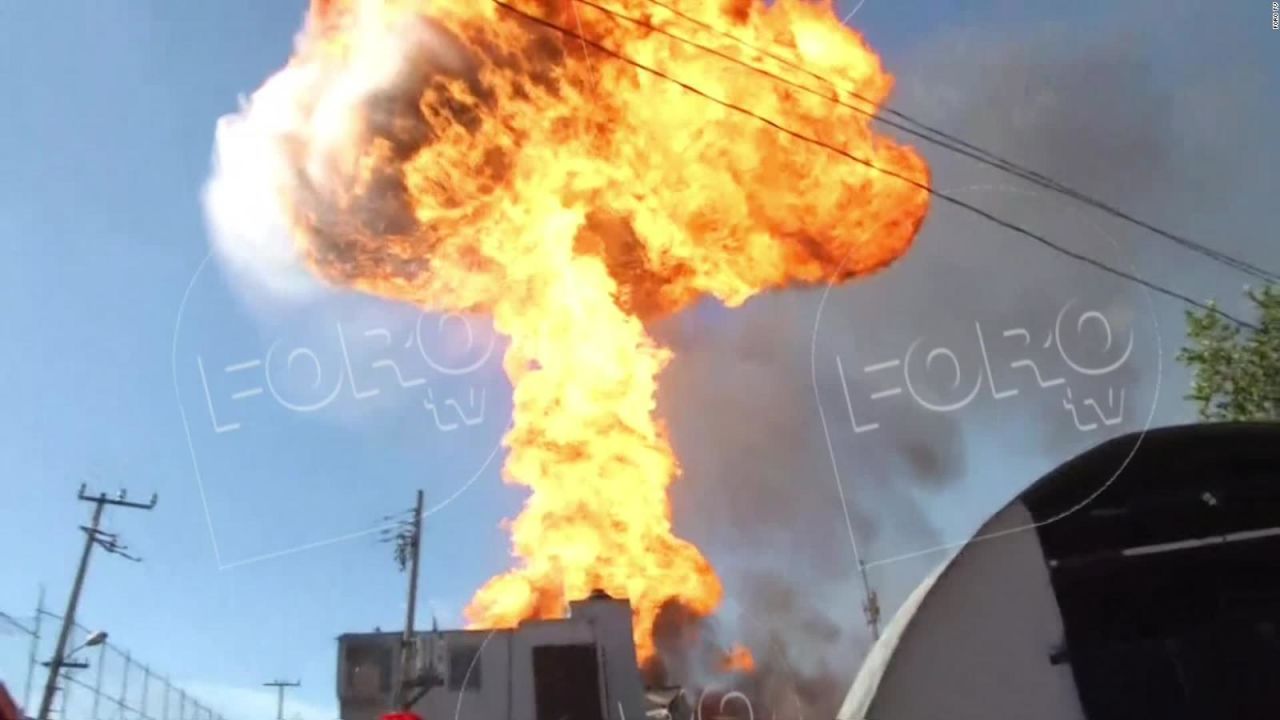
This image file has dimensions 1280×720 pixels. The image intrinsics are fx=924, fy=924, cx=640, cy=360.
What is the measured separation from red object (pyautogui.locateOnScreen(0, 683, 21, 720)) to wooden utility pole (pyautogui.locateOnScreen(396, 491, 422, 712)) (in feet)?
51.9

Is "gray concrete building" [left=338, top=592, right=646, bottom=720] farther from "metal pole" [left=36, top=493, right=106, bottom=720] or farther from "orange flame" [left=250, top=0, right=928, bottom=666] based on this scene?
"metal pole" [left=36, top=493, right=106, bottom=720]

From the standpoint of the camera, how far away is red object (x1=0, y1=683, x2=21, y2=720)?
15.9 feet

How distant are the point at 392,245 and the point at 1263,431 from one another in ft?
48.3

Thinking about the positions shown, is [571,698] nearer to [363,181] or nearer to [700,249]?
[700,249]

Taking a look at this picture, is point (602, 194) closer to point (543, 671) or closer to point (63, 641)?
point (543, 671)

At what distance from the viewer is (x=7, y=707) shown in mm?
4953

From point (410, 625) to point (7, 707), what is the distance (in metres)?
18.5

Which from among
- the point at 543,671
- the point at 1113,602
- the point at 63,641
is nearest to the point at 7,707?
the point at 1113,602

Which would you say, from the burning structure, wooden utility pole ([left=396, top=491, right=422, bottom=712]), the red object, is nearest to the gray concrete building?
wooden utility pole ([left=396, top=491, right=422, bottom=712])

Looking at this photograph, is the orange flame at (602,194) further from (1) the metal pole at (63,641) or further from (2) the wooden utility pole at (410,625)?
(1) the metal pole at (63,641)

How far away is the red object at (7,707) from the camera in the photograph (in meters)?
4.86

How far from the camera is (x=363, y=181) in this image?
18016 millimetres

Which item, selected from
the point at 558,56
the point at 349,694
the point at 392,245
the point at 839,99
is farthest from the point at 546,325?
the point at 349,694

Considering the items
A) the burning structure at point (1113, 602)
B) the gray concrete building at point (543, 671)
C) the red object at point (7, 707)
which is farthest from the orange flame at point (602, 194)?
the red object at point (7, 707)
